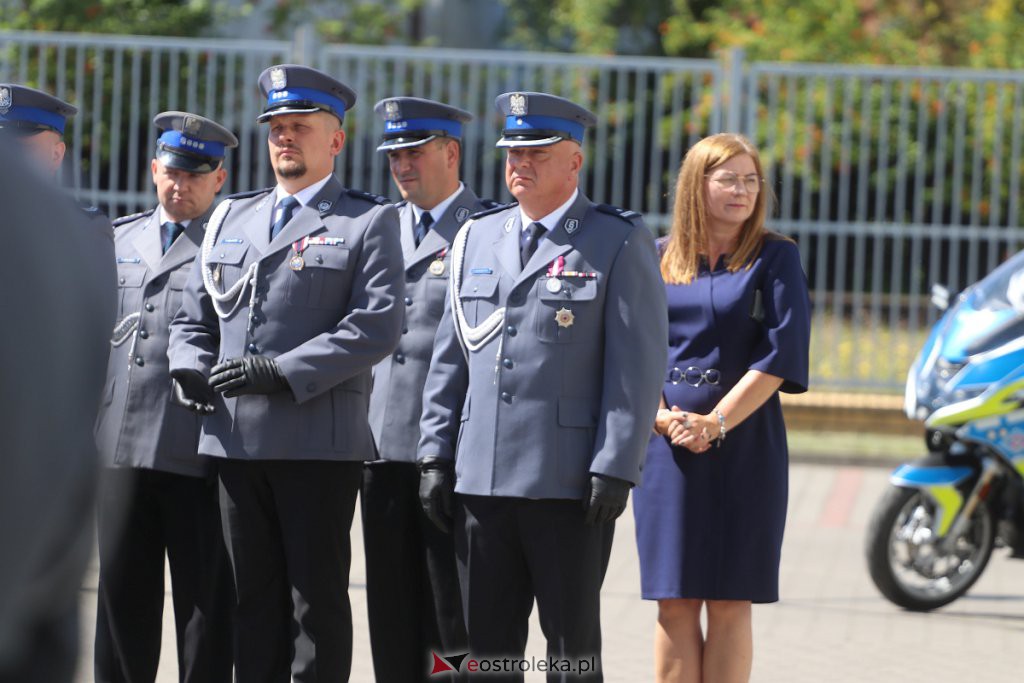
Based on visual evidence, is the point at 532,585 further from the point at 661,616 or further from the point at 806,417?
the point at 806,417

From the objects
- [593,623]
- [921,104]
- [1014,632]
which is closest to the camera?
[593,623]

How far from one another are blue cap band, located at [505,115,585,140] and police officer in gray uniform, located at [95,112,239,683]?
→ 3.74 ft

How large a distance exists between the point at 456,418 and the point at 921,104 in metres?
8.06

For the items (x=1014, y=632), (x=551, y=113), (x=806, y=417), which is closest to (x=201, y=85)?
(x=806, y=417)

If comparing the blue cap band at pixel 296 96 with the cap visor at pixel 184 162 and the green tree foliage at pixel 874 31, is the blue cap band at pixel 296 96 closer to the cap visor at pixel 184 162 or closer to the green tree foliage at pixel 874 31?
the cap visor at pixel 184 162

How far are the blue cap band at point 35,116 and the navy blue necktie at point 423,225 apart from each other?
3.54 feet

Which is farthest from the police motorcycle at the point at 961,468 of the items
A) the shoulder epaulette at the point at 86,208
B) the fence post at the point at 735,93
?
the fence post at the point at 735,93

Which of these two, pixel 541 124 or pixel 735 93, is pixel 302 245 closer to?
pixel 541 124

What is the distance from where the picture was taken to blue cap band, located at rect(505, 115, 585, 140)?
3988 mm

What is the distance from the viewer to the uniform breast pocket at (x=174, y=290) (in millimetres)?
4592

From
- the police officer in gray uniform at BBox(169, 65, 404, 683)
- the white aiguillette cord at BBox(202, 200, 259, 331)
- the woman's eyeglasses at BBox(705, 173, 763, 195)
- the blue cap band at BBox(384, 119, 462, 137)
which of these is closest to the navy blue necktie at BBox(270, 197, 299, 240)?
the police officer in gray uniform at BBox(169, 65, 404, 683)

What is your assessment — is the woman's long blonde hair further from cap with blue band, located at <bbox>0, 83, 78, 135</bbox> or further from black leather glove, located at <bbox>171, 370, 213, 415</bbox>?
cap with blue band, located at <bbox>0, 83, 78, 135</bbox>

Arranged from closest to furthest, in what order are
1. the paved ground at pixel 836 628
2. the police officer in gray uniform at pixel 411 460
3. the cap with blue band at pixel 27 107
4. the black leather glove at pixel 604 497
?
the black leather glove at pixel 604 497
the cap with blue band at pixel 27 107
the police officer in gray uniform at pixel 411 460
the paved ground at pixel 836 628

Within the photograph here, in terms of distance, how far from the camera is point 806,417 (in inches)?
461
